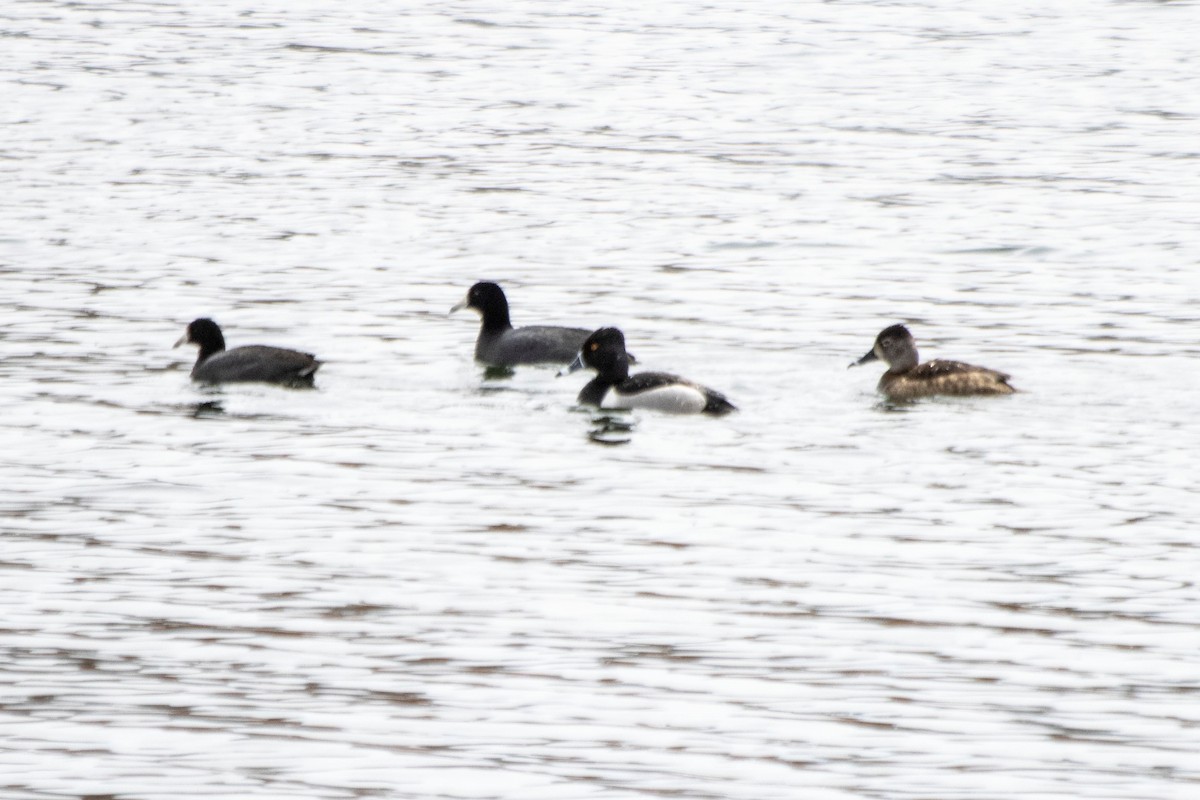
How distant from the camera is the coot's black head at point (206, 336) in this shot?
19.2 m

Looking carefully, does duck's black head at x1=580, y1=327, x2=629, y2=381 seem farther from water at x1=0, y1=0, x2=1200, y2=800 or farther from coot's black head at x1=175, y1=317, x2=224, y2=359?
coot's black head at x1=175, y1=317, x2=224, y2=359

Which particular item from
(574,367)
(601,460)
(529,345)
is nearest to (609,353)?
(574,367)

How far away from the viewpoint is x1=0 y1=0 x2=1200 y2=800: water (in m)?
9.88

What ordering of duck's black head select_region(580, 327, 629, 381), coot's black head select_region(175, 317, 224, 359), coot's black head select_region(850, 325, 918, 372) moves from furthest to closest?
coot's black head select_region(175, 317, 224, 359) < coot's black head select_region(850, 325, 918, 372) < duck's black head select_region(580, 327, 629, 381)

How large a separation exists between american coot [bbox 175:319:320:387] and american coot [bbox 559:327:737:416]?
2.19 meters

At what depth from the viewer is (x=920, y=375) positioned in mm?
17969

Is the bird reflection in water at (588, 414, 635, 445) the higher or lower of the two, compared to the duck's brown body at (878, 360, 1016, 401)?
lower

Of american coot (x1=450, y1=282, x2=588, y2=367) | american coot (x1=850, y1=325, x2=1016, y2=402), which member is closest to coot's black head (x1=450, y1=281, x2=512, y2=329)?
american coot (x1=450, y1=282, x2=588, y2=367)

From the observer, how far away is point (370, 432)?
55.2 ft

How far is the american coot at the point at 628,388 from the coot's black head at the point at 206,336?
3.04 metres

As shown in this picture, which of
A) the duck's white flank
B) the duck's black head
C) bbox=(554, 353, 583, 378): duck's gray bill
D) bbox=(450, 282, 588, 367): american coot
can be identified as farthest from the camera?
bbox=(450, 282, 588, 367): american coot

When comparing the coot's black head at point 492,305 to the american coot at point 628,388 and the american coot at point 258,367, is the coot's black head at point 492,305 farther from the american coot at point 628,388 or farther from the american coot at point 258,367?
the american coot at point 258,367

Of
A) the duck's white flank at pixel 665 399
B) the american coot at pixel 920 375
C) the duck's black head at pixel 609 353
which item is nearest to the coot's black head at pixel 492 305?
the duck's black head at pixel 609 353

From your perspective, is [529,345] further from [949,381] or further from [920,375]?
[949,381]
